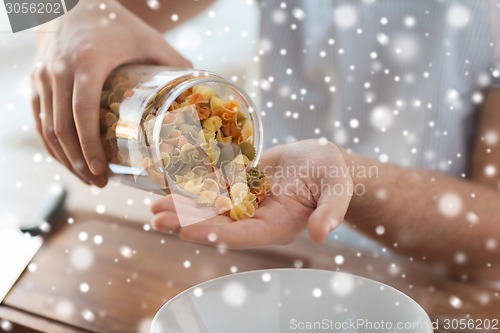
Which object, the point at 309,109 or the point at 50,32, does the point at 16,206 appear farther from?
the point at 309,109

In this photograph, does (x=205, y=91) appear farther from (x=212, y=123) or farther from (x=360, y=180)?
(x=360, y=180)

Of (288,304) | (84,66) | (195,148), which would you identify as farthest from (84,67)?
(288,304)

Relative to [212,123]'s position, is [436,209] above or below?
below

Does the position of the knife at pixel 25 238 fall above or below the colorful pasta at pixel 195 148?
below

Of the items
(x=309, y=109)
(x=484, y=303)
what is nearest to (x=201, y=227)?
(x=484, y=303)

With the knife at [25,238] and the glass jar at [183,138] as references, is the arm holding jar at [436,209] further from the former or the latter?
the knife at [25,238]
